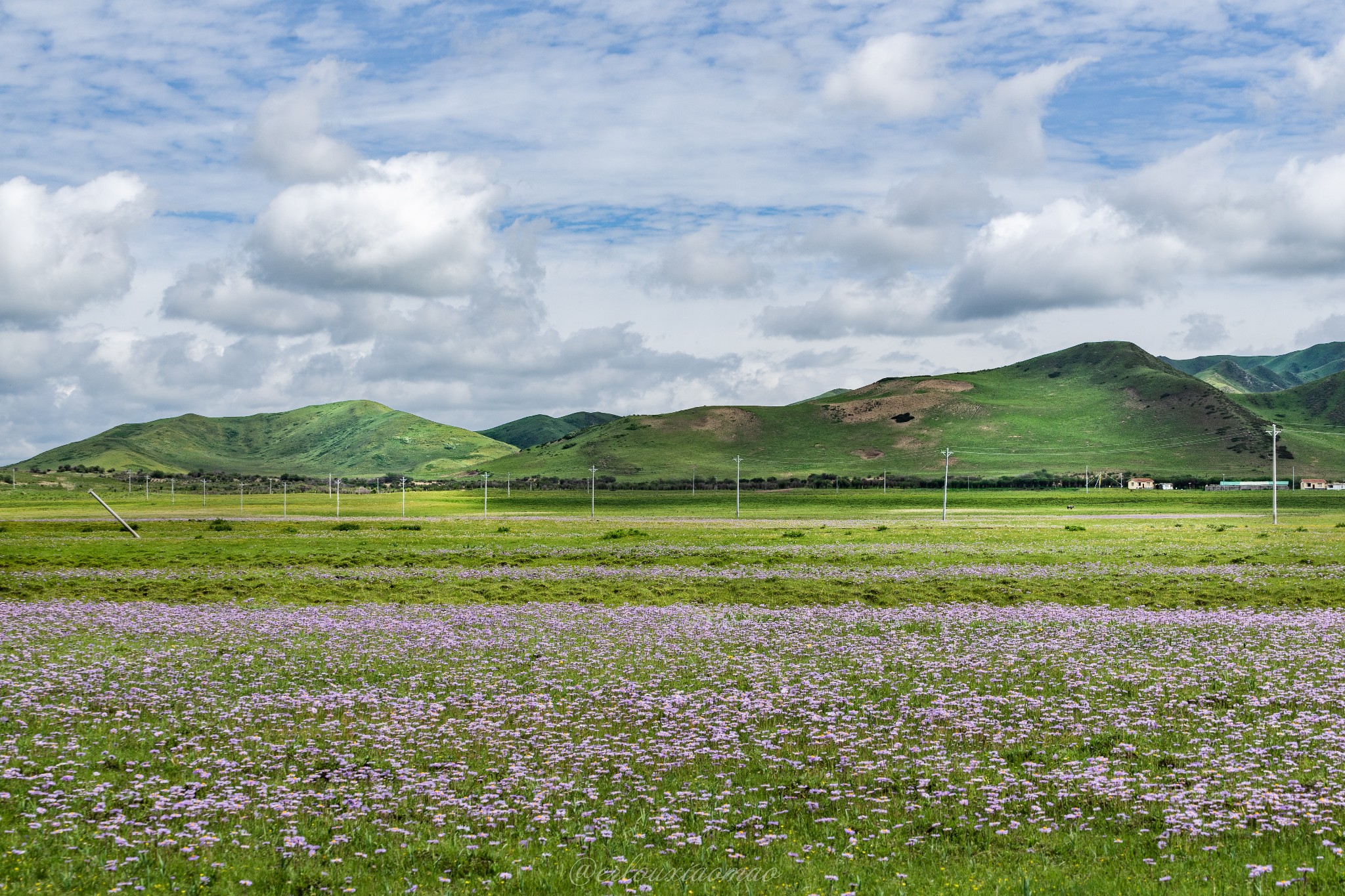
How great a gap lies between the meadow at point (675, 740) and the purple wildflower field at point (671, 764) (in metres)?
0.07

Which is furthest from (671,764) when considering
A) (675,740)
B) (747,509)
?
(747,509)

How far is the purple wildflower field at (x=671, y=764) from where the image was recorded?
440 inches

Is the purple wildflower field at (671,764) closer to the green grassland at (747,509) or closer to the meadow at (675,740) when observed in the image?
the meadow at (675,740)

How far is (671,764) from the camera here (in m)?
15.1

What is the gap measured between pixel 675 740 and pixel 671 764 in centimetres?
156

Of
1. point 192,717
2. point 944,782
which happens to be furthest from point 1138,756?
point 192,717

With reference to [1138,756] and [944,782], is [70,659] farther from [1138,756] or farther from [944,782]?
[1138,756]

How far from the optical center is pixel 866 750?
16.0 meters

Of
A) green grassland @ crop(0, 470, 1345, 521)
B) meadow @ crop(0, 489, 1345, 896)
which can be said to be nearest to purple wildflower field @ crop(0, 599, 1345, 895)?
meadow @ crop(0, 489, 1345, 896)

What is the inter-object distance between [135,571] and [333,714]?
3708cm

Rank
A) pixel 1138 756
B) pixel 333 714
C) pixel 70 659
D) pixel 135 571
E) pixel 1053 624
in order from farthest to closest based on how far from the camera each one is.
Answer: pixel 135 571, pixel 1053 624, pixel 70 659, pixel 333 714, pixel 1138 756

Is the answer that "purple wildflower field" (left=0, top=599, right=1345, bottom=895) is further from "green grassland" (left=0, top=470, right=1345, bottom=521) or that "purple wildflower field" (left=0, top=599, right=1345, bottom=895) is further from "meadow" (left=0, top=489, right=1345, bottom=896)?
"green grassland" (left=0, top=470, right=1345, bottom=521)

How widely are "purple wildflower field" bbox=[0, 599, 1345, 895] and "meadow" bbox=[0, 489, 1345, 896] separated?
69 millimetres

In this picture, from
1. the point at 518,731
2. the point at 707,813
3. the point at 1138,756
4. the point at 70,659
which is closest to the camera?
the point at 707,813
